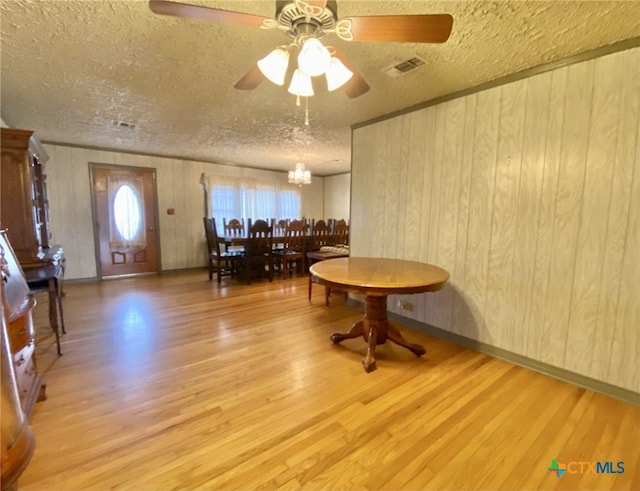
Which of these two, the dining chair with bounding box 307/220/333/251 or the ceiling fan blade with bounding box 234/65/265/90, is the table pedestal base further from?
the dining chair with bounding box 307/220/333/251

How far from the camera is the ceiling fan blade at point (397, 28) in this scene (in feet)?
3.69

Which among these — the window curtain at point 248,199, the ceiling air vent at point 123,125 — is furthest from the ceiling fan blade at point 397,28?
the window curtain at point 248,199

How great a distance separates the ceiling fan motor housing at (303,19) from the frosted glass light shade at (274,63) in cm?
10

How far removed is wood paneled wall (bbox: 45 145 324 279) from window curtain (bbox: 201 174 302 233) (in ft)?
0.53

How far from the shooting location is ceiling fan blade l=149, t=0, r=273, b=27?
43.0 inches

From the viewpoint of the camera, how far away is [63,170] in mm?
4457

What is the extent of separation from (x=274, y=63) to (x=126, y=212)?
4.79 metres

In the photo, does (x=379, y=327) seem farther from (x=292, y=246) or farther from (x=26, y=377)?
(x=292, y=246)

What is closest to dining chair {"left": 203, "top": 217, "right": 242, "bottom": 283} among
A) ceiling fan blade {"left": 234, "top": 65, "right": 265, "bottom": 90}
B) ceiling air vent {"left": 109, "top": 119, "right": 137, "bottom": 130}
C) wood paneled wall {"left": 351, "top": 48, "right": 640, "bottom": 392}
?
ceiling air vent {"left": 109, "top": 119, "right": 137, "bottom": 130}

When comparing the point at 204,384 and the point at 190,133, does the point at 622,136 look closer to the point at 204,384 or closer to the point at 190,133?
the point at 204,384

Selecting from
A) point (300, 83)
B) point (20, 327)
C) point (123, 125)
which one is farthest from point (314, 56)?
point (123, 125)

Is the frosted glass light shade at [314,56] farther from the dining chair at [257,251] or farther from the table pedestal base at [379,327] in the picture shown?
the dining chair at [257,251]

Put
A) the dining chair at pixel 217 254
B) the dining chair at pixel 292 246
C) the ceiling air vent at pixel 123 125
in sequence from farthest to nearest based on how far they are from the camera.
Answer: the dining chair at pixel 292 246 < the dining chair at pixel 217 254 < the ceiling air vent at pixel 123 125

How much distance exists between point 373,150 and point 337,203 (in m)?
4.21
